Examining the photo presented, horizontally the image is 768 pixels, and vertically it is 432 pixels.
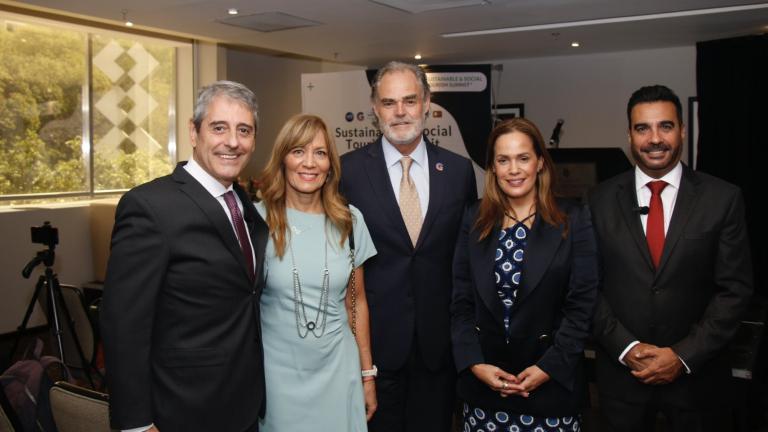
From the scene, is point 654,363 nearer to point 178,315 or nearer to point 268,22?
point 178,315

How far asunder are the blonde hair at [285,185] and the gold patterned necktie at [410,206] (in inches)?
13.5

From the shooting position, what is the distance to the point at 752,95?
7.77m

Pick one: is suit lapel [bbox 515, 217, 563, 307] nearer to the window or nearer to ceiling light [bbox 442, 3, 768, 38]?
ceiling light [bbox 442, 3, 768, 38]

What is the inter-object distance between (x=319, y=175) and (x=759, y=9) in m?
5.81

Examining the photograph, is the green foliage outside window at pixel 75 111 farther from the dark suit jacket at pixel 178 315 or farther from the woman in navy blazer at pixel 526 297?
the woman in navy blazer at pixel 526 297

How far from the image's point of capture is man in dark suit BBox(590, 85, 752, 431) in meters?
2.45

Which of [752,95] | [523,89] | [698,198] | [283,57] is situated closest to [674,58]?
[752,95]

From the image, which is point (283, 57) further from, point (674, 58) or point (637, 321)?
point (637, 321)

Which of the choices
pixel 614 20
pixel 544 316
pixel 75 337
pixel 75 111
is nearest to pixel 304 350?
pixel 544 316

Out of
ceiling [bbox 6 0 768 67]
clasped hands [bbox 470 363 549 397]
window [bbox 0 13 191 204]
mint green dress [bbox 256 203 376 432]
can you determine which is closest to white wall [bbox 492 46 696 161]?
ceiling [bbox 6 0 768 67]

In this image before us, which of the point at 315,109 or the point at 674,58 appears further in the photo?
the point at 674,58

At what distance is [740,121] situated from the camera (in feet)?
25.7

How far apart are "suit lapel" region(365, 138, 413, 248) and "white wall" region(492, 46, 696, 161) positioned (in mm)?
7088

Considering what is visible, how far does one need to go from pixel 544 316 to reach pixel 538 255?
8.6 inches
